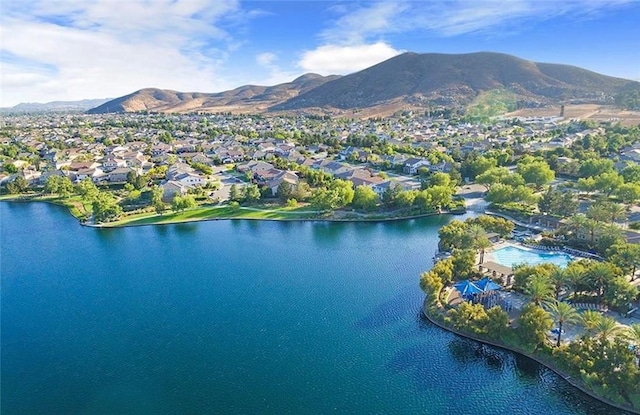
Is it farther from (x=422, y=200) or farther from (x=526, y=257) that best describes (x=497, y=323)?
(x=422, y=200)

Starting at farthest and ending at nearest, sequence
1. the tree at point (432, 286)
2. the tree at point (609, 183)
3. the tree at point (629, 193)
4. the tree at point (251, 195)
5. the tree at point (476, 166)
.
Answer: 1. the tree at point (476, 166)
2. the tree at point (251, 195)
3. the tree at point (609, 183)
4. the tree at point (629, 193)
5. the tree at point (432, 286)

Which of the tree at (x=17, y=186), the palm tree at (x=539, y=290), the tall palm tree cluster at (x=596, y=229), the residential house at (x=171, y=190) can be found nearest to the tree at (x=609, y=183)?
the tall palm tree cluster at (x=596, y=229)

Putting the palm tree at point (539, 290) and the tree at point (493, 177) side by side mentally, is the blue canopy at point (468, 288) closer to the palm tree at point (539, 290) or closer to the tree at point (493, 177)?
the palm tree at point (539, 290)

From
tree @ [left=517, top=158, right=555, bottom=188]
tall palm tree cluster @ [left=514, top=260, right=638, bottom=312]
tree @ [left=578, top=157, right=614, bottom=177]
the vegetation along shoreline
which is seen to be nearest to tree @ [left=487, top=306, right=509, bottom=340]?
the vegetation along shoreline

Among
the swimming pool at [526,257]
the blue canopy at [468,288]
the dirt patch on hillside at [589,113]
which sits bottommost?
the swimming pool at [526,257]

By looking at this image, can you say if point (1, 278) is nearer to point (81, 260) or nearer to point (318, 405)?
point (81, 260)

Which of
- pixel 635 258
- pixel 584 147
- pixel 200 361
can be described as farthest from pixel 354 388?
pixel 584 147

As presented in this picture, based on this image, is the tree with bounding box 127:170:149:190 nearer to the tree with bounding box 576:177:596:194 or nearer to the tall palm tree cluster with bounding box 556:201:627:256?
the tall palm tree cluster with bounding box 556:201:627:256
